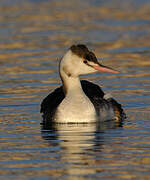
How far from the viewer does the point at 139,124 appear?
45.0 feet

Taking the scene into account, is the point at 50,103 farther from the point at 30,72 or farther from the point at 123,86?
the point at 30,72

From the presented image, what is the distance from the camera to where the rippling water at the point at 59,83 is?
1100 centimetres

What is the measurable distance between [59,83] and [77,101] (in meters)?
3.35

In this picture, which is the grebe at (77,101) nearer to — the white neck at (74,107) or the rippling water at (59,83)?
the white neck at (74,107)

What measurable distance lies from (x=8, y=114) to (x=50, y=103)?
2.81 feet

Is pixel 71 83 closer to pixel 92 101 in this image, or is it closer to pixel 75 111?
pixel 92 101

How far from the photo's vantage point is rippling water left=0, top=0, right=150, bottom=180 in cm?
1100

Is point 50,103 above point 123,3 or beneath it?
beneath

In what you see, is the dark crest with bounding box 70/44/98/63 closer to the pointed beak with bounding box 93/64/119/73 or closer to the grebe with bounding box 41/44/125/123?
the grebe with bounding box 41/44/125/123

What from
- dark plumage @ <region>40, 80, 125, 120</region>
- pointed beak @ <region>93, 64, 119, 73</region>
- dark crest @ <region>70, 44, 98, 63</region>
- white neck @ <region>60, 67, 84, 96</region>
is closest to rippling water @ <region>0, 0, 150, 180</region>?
dark plumage @ <region>40, 80, 125, 120</region>

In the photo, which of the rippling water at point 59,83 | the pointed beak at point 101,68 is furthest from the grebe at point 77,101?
the rippling water at point 59,83

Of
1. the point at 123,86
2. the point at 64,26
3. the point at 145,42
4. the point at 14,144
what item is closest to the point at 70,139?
the point at 14,144

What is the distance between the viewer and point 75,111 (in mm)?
14188

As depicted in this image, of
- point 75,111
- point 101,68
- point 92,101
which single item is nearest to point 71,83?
point 92,101
